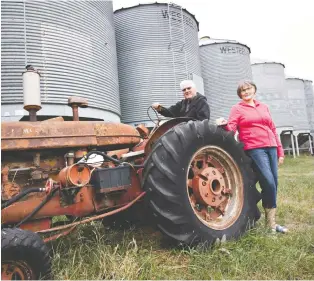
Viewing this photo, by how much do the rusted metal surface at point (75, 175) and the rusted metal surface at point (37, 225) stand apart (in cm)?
28

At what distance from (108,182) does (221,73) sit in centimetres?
1596

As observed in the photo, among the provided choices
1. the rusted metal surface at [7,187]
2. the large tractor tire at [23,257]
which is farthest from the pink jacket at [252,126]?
the large tractor tire at [23,257]

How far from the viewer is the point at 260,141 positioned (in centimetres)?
342

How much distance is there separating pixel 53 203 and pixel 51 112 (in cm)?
633

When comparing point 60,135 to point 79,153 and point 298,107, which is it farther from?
point 298,107

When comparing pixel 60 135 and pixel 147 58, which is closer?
pixel 60 135

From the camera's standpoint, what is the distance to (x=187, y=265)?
7.56 feet

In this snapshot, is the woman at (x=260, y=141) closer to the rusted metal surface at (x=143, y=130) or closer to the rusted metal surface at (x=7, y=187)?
the rusted metal surface at (x=143, y=130)

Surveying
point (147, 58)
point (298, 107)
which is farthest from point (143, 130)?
point (298, 107)

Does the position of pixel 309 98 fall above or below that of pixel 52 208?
above

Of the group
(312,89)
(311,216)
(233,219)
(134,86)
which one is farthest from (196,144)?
(312,89)

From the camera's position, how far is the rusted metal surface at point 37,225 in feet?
7.17

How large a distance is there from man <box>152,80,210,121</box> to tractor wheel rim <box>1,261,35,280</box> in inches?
89.7

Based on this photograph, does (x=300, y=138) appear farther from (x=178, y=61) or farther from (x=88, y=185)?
(x=88, y=185)
